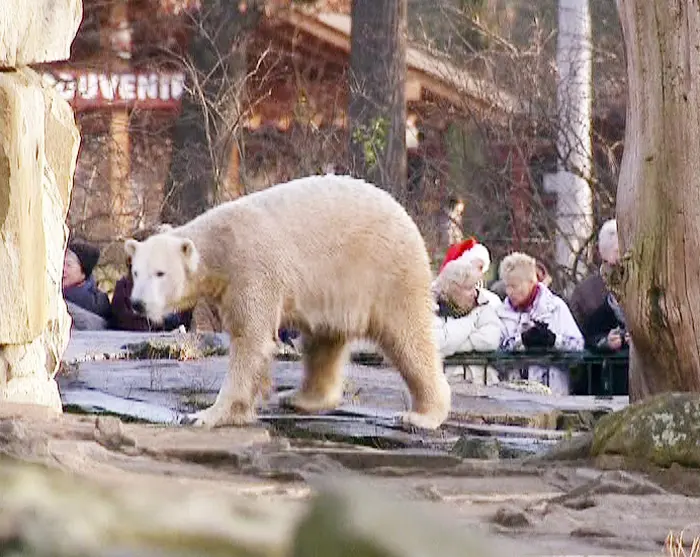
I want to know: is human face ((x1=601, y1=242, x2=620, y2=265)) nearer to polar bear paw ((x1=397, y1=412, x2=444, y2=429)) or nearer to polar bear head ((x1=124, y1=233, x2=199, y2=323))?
polar bear paw ((x1=397, y1=412, x2=444, y2=429))

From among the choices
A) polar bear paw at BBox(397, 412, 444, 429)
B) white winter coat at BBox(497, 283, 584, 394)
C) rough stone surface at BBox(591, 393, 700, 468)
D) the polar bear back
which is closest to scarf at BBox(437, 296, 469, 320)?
white winter coat at BBox(497, 283, 584, 394)

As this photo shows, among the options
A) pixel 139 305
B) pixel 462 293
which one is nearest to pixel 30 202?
pixel 139 305

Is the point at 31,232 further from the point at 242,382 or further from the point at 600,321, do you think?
the point at 600,321

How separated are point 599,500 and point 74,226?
1257cm

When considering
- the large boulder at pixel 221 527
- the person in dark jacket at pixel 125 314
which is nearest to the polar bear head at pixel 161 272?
the person in dark jacket at pixel 125 314

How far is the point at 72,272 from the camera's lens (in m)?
13.3

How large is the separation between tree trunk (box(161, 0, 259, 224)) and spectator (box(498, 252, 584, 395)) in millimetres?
6706

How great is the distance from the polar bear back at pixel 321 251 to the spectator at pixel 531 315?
→ 1.76 m

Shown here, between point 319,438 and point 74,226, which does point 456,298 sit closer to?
point 319,438

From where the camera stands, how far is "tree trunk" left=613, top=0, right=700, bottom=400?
25.1 feet

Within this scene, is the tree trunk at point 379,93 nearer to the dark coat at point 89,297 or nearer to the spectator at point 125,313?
the spectator at point 125,313

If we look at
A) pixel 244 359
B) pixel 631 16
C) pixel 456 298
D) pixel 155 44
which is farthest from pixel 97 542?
pixel 155 44

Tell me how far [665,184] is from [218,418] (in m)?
2.58

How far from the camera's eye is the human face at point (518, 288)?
1140 centimetres
